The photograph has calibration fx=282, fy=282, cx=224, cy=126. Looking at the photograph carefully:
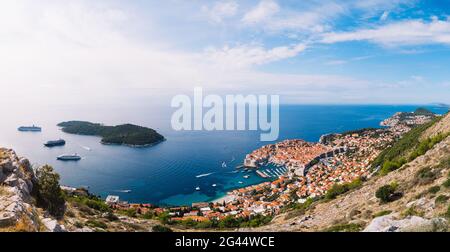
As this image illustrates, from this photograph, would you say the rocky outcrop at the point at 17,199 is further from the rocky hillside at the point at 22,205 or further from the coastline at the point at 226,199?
the coastline at the point at 226,199

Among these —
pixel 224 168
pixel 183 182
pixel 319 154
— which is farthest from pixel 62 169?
pixel 319 154

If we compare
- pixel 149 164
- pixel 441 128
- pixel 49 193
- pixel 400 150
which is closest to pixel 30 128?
pixel 149 164

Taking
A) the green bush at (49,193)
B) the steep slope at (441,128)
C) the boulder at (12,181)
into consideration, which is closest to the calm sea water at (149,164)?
the steep slope at (441,128)

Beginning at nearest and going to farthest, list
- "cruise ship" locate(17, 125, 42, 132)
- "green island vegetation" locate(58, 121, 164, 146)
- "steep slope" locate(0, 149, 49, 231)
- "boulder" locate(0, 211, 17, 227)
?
"boulder" locate(0, 211, 17, 227), "steep slope" locate(0, 149, 49, 231), "green island vegetation" locate(58, 121, 164, 146), "cruise ship" locate(17, 125, 42, 132)

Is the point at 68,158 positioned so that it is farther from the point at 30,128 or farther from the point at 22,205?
the point at 22,205

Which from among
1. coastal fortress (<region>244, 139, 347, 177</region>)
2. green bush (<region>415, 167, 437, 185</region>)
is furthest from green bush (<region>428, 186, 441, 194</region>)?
coastal fortress (<region>244, 139, 347, 177</region>)

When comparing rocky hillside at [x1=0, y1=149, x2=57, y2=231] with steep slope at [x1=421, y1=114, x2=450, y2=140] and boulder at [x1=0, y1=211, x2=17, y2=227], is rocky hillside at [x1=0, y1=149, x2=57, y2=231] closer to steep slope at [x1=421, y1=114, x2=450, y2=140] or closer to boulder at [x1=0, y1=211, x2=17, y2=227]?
boulder at [x1=0, y1=211, x2=17, y2=227]
